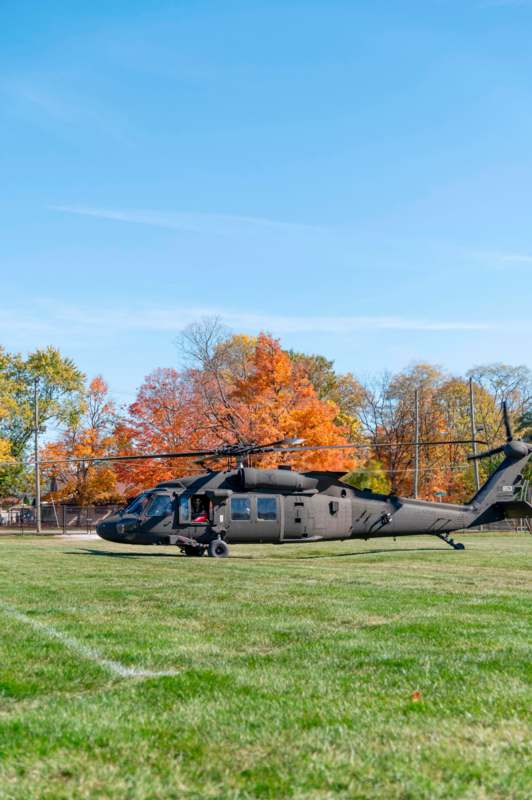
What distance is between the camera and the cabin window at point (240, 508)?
84.9ft

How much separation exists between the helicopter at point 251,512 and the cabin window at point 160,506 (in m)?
0.03

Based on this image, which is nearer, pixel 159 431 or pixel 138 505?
pixel 138 505

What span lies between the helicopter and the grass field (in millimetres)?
12720

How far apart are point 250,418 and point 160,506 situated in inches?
957

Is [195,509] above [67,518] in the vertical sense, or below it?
above

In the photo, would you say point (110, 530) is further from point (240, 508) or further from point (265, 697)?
point (265, 697)

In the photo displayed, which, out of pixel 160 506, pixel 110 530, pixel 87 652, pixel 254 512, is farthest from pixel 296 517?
pixel 87 652

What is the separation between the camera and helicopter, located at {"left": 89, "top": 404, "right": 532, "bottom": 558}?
2531 centimetres

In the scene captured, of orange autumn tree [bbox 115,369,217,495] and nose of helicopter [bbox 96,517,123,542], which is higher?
orange autumn tree [bbox 115,369,217,495]

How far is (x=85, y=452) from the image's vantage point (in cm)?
6394

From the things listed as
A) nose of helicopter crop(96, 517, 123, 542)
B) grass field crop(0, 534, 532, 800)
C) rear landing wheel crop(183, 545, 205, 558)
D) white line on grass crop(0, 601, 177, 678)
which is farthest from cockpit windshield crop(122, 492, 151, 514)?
white line on grass crop(0, 601, 177, 678)

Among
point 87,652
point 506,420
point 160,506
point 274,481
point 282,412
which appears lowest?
point 87,652

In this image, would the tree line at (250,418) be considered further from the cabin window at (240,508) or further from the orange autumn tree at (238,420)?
the cabin window at (240,508)

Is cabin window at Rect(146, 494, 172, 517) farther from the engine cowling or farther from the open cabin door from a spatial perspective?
the open cabin door
